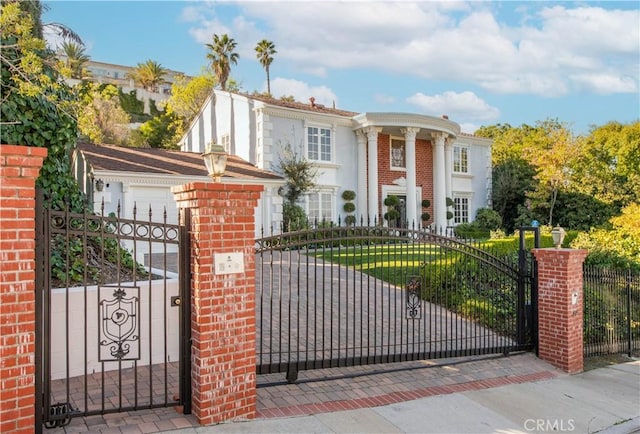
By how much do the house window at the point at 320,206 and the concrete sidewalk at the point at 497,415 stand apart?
1413cm

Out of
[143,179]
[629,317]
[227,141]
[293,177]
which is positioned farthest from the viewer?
[227,141]

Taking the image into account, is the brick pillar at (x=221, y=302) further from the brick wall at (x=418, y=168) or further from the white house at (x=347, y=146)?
the brick wall at (x=418, y=168)

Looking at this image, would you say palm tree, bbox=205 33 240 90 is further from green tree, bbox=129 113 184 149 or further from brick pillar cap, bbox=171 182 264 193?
brick pillar cap, bbox=171 182 264 193

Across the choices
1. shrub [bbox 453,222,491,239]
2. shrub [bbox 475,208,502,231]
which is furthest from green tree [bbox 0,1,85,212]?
shrub [bbox 475,208,502,231]

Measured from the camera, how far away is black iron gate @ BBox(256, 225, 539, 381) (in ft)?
18.0

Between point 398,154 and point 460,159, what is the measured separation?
4857 millimetres

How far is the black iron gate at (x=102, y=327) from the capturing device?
12.5 feet

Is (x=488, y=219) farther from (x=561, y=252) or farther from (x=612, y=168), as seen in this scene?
(x=561, y=252)

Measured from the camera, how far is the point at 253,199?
15.1 feet

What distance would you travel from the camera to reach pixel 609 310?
29.2 ft

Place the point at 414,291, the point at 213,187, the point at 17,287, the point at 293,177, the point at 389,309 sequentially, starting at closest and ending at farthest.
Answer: the point at 17,287 < the point at 213,187 < the point at 389,309 < the point at 414,291 < the point at 293,177

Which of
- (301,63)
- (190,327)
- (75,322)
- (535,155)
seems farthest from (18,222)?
(535,155)

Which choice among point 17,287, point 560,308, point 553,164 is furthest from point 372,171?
point 17,287

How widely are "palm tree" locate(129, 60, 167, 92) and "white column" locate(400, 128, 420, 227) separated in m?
40.4
